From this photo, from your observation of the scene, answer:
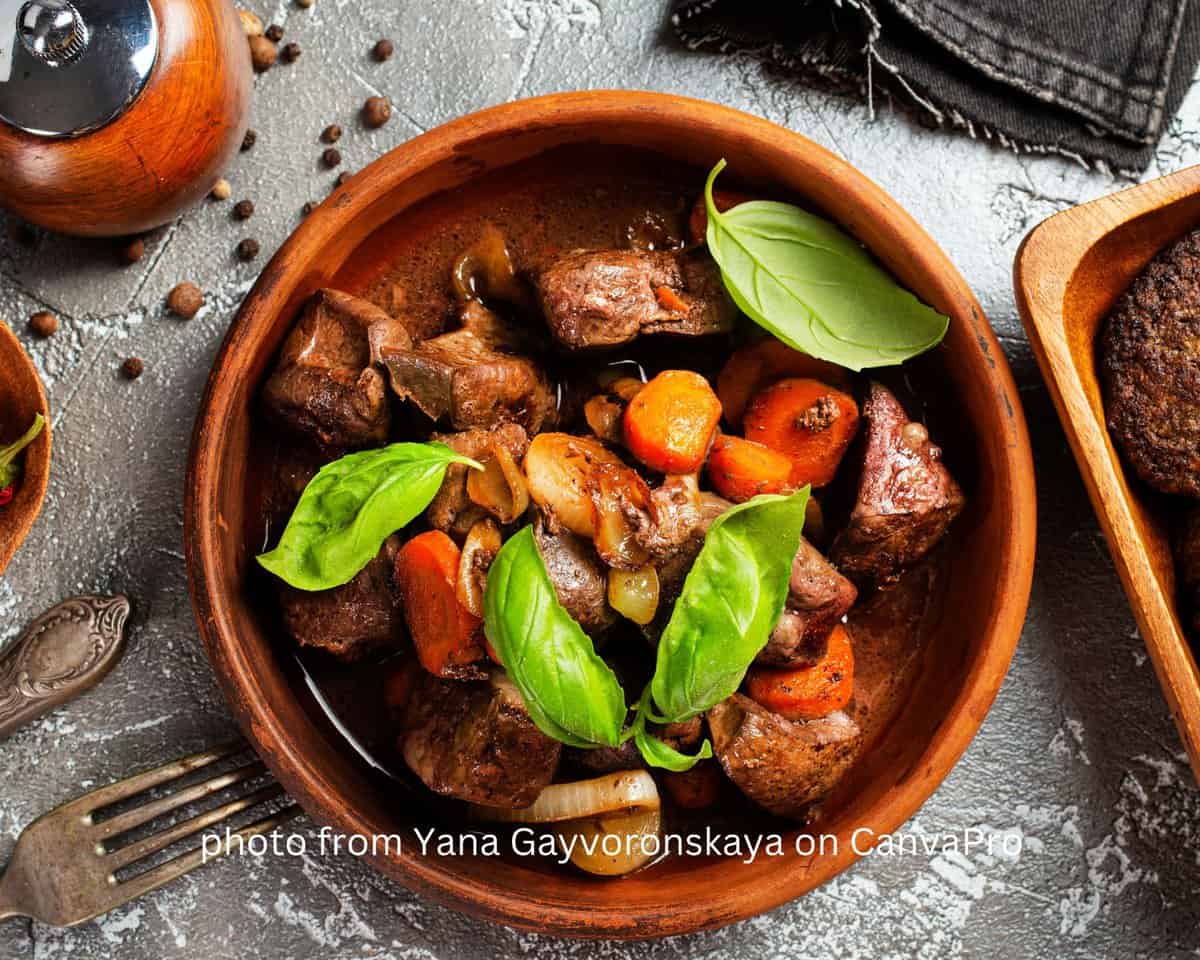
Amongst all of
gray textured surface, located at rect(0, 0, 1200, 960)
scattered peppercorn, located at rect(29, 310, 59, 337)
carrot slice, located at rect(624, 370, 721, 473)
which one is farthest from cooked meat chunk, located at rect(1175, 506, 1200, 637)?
scattered peppercorn, located at rect(29, 310, 59, 337)

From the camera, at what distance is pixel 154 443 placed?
7.64 ft

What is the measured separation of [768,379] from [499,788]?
2.91ft

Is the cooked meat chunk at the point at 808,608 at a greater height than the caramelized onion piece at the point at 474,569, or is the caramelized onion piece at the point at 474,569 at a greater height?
the caramelized onion piece at the point at 474,569

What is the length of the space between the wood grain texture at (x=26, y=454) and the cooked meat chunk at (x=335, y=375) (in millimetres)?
474

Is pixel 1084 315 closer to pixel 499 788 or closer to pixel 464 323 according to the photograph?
pixel 464 323

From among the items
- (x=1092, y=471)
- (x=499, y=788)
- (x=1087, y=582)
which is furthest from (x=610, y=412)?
(x=1087, y=582)

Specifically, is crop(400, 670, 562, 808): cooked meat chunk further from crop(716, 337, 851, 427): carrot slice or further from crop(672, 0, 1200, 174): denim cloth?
crop(672, 0, 1200, 174): denim cloth

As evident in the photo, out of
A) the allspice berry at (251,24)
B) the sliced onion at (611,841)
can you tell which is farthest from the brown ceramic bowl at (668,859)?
the allspice berry at (251,24)

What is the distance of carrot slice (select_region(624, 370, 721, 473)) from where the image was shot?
197cm

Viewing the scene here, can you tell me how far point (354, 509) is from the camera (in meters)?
1.80

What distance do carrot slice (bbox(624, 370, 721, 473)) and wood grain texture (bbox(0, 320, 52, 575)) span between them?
43.8 inches

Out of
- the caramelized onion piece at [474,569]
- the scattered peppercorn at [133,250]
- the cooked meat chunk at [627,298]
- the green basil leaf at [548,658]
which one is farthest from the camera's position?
the scattered peppercorn at [133,250]

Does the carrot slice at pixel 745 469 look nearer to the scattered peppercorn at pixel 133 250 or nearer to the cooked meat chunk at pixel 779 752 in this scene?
Answer: the cooked meat chunk at pixel 779 752

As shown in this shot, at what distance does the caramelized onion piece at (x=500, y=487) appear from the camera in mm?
1927
